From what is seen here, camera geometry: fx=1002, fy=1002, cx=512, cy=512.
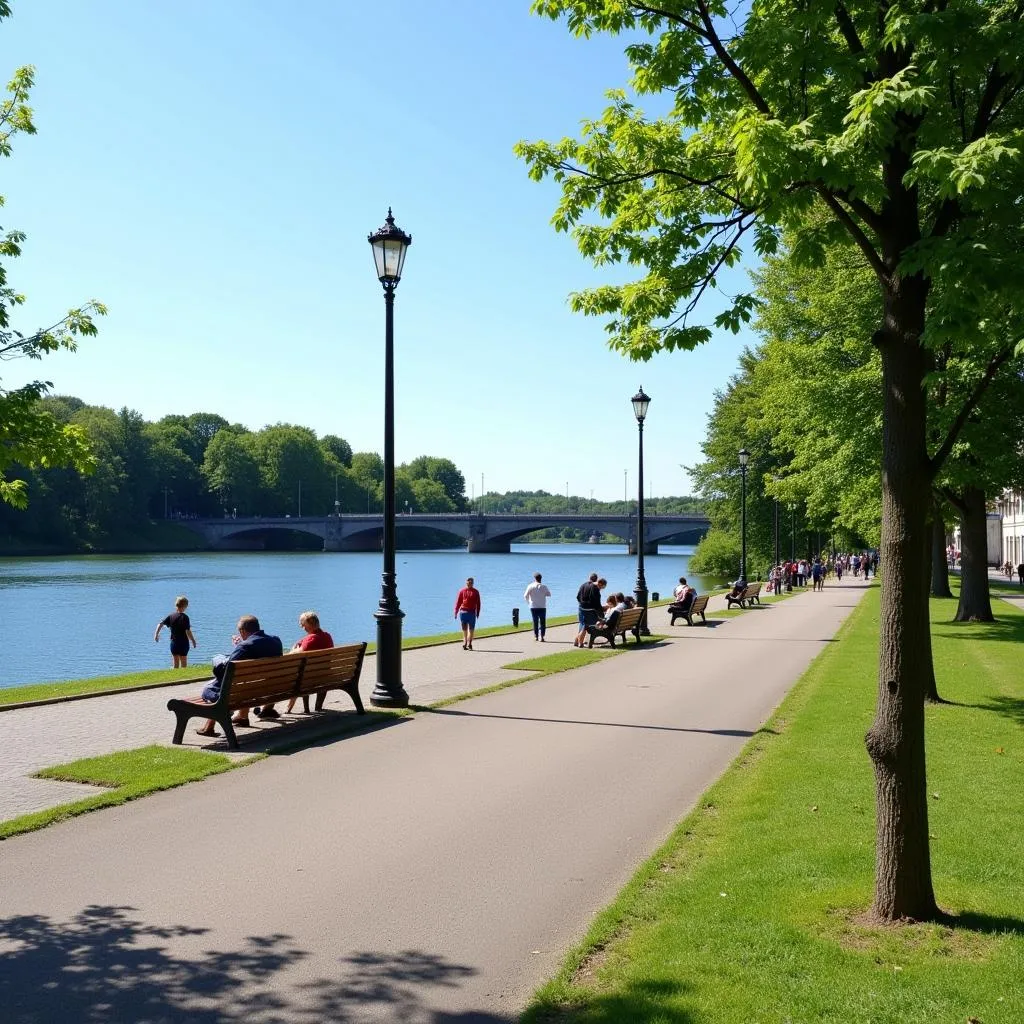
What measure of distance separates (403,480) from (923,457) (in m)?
182

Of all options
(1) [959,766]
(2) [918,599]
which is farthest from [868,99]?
(1) [959,766]

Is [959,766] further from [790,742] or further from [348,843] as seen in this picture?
[348,843]

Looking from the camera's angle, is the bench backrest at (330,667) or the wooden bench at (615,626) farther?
the wooden bench at (615,626)

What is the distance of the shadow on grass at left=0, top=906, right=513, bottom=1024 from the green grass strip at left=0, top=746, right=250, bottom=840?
206 cm

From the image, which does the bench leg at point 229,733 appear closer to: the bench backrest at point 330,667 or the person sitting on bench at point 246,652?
the person sitting on bench at point 246,652

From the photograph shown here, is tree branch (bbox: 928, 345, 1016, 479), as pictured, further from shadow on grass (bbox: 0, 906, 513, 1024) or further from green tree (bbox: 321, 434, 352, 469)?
green tree (bbox: 321, 434, 352, 469)

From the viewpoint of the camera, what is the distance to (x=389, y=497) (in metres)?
13.0

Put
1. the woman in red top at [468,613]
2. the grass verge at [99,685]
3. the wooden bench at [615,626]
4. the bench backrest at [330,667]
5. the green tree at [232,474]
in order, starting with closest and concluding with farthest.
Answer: the bench backrest at [330,667] < the grass verge at [99,685] < the wooden bench at [615,626] < the woman in red top at [468,613] < the green tree at [232,474]

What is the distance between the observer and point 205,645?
28.0 metres

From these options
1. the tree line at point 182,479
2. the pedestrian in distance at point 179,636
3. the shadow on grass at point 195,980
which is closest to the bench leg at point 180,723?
the shadow on grass at point 195,980

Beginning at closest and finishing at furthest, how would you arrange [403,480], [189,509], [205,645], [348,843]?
1. [348,843]
2. [205,645]
3. [189,509]
4. [403,480]

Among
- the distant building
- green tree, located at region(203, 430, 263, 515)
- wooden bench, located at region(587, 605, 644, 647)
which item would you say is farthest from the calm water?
green tree, located at region(203, 430, 263, 515)

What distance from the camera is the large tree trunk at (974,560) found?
2322cm

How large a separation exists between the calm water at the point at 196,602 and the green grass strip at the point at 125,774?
13072 millimetres
